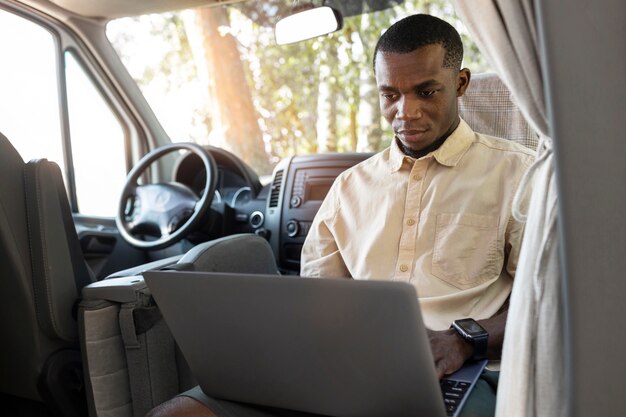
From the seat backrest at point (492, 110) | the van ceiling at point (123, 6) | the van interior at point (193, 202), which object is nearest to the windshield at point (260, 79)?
the van interior at point (193, 202)

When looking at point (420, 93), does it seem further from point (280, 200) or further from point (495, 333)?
point (280, 200)

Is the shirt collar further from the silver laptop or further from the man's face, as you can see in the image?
the silver laptop

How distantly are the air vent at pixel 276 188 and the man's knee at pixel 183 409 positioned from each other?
146cm

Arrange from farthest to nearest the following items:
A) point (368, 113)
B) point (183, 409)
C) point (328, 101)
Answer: point (328, 101)
point (368, 113)
point (183, 409)

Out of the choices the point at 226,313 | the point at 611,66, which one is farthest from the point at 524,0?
the point at 226,313

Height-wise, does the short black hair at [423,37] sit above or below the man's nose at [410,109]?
above

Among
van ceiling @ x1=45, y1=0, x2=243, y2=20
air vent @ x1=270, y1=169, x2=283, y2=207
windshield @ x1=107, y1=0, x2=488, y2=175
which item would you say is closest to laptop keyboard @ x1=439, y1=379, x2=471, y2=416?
air vent @ x1=270, y1=169, x2=283, y2=207

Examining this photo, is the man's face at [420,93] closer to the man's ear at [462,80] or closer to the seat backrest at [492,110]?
the man's ear at [462,80]

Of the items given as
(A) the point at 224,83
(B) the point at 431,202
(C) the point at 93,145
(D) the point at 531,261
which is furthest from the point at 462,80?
(A) the point at 224,83

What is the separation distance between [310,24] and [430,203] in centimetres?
111

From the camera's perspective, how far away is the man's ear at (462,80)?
6.07 ft

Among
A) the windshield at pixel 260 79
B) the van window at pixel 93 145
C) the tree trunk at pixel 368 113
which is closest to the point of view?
the van window at pixel 93 145

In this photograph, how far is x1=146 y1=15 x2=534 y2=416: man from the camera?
1645mm

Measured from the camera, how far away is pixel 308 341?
120 cm
